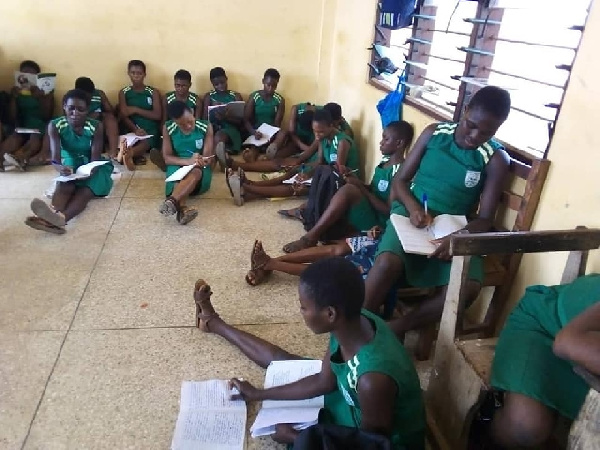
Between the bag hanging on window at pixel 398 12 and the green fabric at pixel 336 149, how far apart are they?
77cm

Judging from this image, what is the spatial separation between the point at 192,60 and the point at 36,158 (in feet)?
5.61

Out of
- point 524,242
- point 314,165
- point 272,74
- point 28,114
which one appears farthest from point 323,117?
point 28,114

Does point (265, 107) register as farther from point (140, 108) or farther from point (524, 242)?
point (524, 242)

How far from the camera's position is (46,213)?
2.85 metres

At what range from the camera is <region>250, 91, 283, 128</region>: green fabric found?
4750 millimetres

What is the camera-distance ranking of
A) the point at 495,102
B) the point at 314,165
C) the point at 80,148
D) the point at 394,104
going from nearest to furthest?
the point at 495,102
the point at 394,104
the point at 80,148
the point at 314,165

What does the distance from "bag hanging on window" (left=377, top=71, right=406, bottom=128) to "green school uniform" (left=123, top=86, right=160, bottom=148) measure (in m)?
2.44

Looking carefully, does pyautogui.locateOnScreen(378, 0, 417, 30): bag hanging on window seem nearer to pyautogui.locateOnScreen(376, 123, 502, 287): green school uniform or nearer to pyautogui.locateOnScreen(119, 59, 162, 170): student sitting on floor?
pyautogui.locateOnScreen(376, 123, 502, 287): green school uniform

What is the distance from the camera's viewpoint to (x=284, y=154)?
446cm

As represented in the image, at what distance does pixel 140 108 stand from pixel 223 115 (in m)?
0.83

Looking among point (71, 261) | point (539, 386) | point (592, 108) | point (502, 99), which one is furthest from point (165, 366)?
point (592, 108)

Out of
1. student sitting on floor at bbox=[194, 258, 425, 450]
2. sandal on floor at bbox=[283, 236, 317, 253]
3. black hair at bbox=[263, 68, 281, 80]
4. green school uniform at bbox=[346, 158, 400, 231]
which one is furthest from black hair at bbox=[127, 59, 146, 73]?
student sitting on floor at bbox=[194, 258, 425, 450]

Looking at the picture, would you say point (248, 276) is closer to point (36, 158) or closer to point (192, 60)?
point (36, 158)

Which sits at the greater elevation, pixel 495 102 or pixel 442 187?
pixel 495 102
